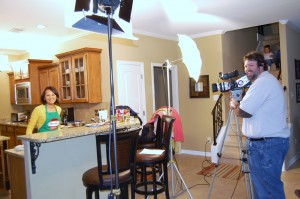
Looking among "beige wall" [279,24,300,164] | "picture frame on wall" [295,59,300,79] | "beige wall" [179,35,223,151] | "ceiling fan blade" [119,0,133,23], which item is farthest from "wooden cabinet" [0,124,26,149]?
"picture frame on wall" [295,59,300,79]

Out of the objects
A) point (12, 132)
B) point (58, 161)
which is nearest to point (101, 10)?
→ point (58, 161)

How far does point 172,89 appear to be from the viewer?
18.8 feet

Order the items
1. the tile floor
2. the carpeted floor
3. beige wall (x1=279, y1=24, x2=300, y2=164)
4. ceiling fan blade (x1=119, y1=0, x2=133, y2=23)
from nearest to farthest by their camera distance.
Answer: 1. ceiling fan blade (x1=119, y1=0, x2=133, y2=23)
2. the tile floor
3. the carpeted floor
4. beige wall (x1=279, y1=24, x2=300, y2=164)

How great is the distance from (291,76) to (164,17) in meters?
2.57

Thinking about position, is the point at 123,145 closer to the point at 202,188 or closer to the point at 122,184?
the point at 122,184

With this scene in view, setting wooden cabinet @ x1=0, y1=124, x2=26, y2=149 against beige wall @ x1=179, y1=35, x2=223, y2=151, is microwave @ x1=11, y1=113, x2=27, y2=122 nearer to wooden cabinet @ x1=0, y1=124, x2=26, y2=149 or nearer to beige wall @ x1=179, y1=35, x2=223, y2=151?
wooden cabinet @ x1=0, y1=124, x2=26, y2=149

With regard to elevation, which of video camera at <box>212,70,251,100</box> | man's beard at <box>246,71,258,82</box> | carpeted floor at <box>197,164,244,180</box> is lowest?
carpeted floor at <box>197,164,244,180</box>

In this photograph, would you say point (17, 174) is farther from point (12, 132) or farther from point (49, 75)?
point (12, 132)

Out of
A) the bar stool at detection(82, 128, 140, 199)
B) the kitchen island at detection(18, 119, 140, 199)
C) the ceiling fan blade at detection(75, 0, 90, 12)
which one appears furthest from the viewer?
the kitchen island at detection(18, 119, 140, 199)

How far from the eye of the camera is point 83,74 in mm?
4344

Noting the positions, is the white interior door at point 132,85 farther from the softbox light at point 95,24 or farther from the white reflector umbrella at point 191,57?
the softbox light at point 95,24

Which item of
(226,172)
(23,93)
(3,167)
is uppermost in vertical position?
(23,93)

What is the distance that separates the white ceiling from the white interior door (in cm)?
70

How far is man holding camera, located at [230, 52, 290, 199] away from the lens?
2.12 metres
